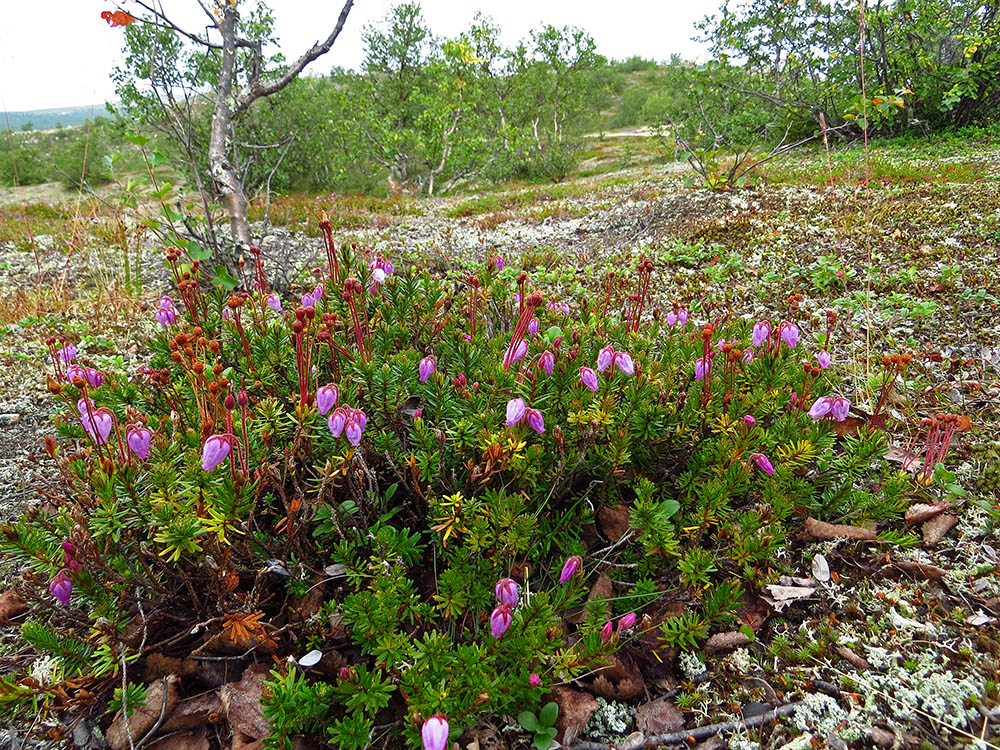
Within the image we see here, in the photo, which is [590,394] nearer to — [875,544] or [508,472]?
[508,472]

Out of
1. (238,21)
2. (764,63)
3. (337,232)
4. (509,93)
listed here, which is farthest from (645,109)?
(238,21)

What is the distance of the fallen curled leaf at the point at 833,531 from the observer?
198 centimetres

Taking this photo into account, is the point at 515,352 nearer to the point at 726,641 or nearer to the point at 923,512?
the point at 726,641

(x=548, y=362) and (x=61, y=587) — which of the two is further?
(x=548, y=362)

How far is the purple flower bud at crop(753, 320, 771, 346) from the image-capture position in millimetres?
2225

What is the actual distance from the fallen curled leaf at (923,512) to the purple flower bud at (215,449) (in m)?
2.51

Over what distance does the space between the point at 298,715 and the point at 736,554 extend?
1.38m

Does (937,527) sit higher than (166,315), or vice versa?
(166,315)

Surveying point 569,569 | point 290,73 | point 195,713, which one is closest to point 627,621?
point 569,569

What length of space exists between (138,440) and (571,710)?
158 cm

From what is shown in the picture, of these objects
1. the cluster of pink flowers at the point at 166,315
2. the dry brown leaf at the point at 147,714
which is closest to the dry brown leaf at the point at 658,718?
the dry brown leaf at the point at 147,714

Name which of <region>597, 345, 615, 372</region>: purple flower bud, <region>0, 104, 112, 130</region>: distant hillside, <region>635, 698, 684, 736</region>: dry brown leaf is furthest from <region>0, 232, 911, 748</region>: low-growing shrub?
<region>0, 104, 112, 130</region>: distant hillside

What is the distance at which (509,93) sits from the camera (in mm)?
29953

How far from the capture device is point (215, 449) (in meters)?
1.37
